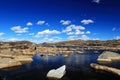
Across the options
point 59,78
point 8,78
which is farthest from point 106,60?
point 8,78

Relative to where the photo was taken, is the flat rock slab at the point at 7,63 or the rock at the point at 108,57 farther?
the rock at the point at 108,57

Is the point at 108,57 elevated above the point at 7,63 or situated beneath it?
elevated above

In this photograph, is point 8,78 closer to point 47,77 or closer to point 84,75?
point 47,77

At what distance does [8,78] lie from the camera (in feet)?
145

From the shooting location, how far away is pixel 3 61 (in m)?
60.8

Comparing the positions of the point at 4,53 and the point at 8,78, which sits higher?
the point at 4,53

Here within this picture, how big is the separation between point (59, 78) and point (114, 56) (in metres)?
42.2

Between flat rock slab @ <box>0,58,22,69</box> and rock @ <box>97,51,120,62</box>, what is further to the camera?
rock @ <box>97,51,120,62</box>

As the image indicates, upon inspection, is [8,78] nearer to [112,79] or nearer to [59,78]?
[59,78]

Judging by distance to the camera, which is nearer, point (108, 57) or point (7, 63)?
point (7, 63)

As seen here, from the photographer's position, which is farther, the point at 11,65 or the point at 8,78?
the point at 11,65

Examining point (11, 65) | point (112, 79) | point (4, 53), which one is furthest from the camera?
point (4, 53)

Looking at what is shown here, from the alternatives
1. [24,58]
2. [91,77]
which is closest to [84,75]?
[91,77]

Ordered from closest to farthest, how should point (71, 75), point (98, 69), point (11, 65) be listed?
point (71, 75), point (98, 69), point (11, 65)
